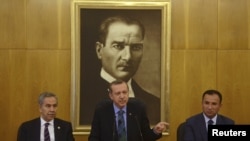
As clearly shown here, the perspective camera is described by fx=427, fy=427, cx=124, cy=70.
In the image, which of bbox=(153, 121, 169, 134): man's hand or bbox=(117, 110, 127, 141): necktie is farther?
bbox=(117, 110, 127, 141): necktie

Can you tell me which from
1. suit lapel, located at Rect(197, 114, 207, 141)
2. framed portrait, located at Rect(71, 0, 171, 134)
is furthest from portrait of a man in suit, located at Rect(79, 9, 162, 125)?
suit lapel, located at Rect(197, 114, 207, 141)

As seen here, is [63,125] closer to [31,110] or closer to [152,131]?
[152,131]

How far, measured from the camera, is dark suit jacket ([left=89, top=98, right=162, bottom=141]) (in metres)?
3.50

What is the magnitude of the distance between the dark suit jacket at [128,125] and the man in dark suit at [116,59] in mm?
1592

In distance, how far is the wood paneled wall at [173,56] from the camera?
5.28 m

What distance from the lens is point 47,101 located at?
150 inches

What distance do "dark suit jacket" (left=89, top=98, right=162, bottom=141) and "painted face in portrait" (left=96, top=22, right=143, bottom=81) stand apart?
163 cm

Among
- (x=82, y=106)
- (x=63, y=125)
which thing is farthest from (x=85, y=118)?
(x=63, y=125)

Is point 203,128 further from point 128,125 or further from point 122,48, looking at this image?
point 122,48

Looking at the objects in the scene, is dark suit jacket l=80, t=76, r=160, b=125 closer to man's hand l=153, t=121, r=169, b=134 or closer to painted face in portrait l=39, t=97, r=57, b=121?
painted face in portrait l=39, t=97, r=57, b=121

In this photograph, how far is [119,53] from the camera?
5305 mm

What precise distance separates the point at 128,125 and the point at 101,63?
6.08 ft

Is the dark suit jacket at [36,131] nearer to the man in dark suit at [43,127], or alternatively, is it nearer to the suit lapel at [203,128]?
the man in dark suit at [43,127]

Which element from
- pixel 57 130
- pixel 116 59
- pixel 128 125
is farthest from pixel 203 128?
pixel 116 59
